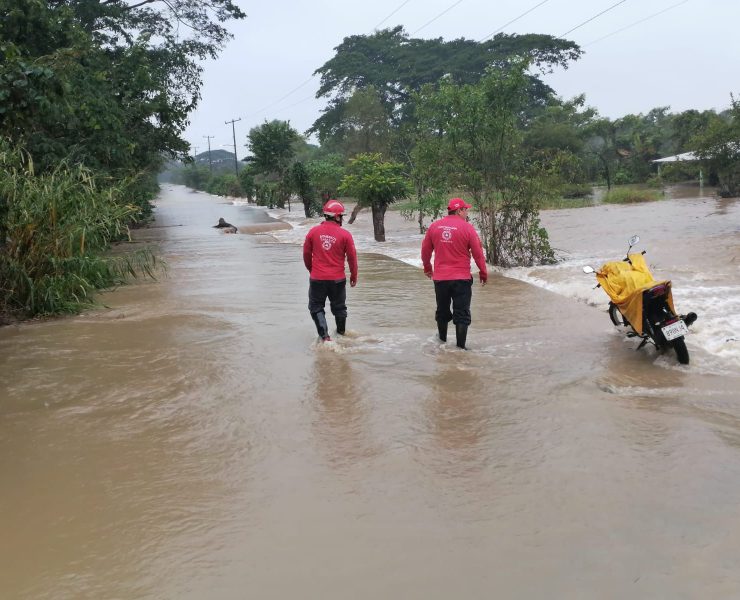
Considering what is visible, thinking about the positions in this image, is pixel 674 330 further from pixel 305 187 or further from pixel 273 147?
pixel 273 147

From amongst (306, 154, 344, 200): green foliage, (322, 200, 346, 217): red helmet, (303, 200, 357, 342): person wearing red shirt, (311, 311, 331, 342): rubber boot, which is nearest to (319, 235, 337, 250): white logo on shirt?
(303, 200, 357, 342): person wearing red shirt

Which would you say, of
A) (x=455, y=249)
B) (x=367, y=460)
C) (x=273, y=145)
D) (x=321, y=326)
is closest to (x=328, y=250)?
(x=321, y=326)

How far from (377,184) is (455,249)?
525 inches

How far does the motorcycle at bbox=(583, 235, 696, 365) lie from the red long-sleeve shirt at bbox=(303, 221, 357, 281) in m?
2.84

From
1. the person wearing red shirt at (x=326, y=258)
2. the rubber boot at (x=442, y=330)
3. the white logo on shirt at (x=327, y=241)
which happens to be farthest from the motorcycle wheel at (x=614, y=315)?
the white logo on shirt at (x=327, y=241)

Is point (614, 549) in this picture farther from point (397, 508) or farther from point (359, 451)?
point (359, 451)

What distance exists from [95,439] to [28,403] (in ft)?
3.99

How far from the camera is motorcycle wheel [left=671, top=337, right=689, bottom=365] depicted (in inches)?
242

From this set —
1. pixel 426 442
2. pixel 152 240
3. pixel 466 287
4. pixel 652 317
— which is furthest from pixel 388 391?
pixel 152 240

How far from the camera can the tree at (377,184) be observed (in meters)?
20.0

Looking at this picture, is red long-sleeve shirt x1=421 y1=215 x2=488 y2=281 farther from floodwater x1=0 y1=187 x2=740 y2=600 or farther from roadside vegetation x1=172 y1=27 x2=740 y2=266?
roadside vegetation x1=172 y1=27 x2=740 y2=266

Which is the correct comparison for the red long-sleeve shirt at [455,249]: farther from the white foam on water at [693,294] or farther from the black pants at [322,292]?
the white foam on water at [693,294]

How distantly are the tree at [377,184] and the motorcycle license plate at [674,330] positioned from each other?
47.8 feet

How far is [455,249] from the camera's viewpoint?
6973 mm
